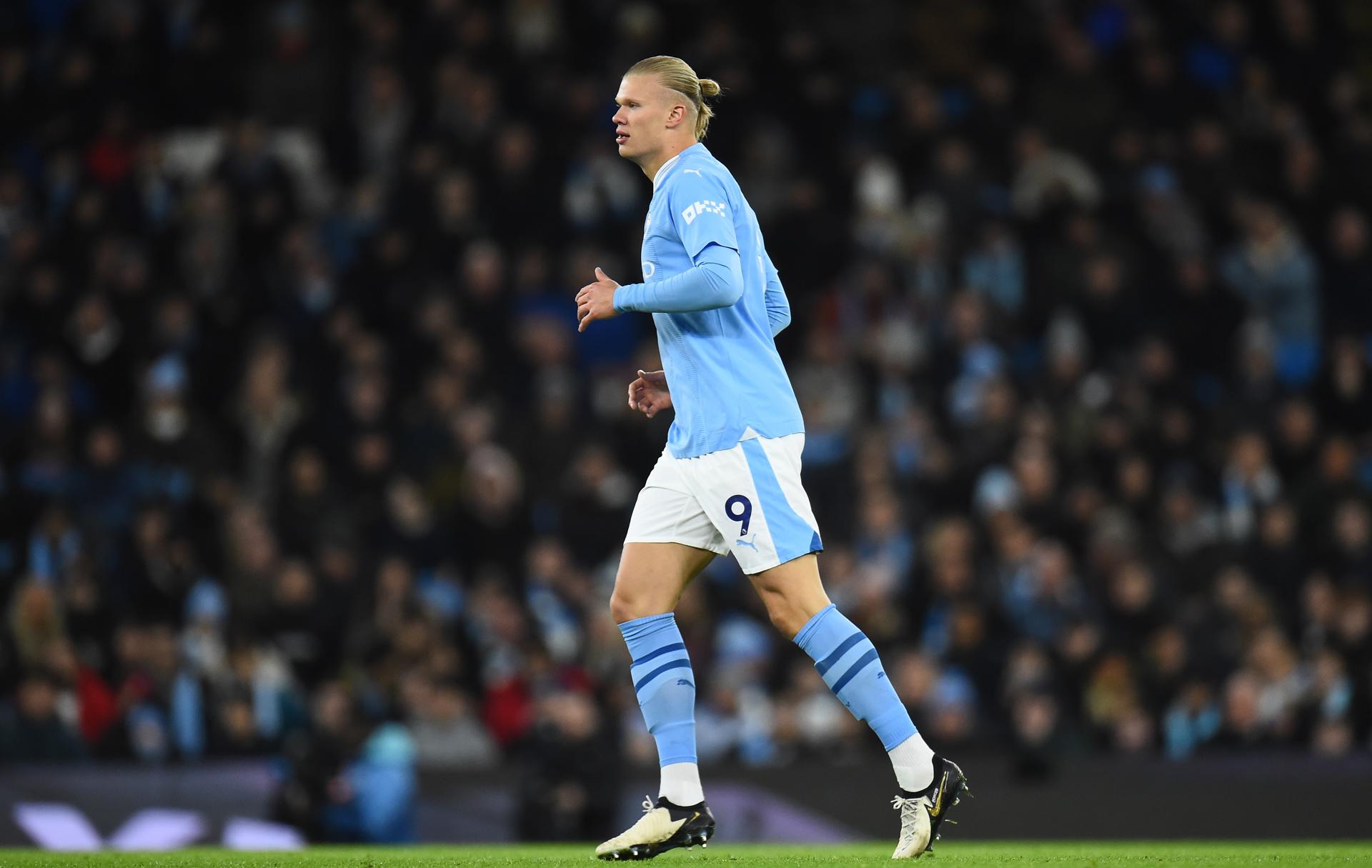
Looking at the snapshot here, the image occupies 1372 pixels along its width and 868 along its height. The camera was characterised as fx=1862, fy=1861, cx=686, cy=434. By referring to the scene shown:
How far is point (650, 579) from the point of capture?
5.79 metres

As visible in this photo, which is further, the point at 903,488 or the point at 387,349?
the point at 387,349

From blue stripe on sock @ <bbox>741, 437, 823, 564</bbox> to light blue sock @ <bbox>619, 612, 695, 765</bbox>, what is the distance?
1.47ft

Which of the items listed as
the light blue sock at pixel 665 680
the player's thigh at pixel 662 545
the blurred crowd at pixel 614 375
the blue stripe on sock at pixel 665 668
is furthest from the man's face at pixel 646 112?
the blurred crowd at pixel 614 375

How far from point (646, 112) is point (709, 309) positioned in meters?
0.70

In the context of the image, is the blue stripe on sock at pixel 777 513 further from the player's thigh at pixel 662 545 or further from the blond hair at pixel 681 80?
the blond hair at pixel 681 80

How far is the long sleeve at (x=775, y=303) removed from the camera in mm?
6195

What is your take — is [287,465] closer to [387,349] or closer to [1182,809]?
[387,349]

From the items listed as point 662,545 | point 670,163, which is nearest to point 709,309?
point 670,163

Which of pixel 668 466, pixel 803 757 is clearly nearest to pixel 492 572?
pixel 803 757

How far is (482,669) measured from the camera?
37.8 feet

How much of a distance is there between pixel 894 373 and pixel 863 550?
5.52 feet

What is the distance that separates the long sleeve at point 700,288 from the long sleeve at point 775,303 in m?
0.61

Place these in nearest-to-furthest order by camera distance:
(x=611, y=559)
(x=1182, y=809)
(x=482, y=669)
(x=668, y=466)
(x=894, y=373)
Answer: (x=668, y=466)
(x=1182, y=809)
(x=482, y=669)
(x=611, y=559)
(x=894, y=373)

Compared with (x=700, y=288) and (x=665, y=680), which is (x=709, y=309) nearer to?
(x=700, y=288)
